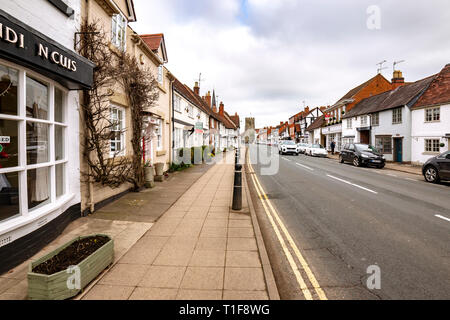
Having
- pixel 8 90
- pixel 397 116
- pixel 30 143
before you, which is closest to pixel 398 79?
pixel 397 116

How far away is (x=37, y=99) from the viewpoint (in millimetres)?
4457

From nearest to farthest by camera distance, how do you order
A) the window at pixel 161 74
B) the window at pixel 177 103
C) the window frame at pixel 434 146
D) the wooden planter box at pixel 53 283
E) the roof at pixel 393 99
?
the wooden planter box at pixel 53 283 < the window at pixel 161 74 < the window at pixel 177 103 < the window frame at pixel 434 146 < the roof at pixel 393 99

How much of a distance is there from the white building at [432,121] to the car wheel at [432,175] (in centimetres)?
795

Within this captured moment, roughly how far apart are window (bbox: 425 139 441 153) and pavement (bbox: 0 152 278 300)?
19.8 m

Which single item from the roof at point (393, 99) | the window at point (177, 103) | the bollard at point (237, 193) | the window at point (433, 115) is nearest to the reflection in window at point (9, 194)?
the bollard at point (237, 193)

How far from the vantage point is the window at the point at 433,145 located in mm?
18711

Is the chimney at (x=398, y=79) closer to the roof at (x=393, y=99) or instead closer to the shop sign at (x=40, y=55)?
the roof at (x=393, y=99)

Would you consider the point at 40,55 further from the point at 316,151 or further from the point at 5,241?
the point at 316,151

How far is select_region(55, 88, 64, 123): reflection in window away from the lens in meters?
5.15

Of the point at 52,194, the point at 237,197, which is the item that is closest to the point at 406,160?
the point at 237,197

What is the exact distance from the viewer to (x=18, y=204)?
4.07 m

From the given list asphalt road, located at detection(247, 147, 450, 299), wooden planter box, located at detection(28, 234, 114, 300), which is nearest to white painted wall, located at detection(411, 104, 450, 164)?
asphalt road, located at detection(247, 147, 450, 299)

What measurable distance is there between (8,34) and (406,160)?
26.7 metres

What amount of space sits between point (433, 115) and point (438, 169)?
10914 millimetres
